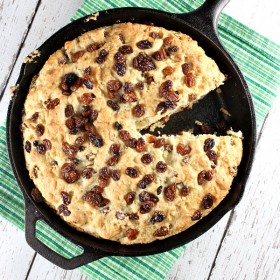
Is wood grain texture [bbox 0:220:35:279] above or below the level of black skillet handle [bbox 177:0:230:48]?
below

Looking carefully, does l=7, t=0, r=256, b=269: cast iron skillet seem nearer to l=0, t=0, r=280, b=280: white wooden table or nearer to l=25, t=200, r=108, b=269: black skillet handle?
l=25, t=200, r=108, b=269: black skillet handle

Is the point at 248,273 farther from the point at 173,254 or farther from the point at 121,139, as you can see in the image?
the point at 121,139

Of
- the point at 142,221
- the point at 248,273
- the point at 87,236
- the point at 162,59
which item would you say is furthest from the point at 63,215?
the point at 248,273

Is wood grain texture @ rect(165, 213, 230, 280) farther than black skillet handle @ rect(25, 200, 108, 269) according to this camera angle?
Yes

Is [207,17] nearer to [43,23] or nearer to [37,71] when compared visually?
[37,71]

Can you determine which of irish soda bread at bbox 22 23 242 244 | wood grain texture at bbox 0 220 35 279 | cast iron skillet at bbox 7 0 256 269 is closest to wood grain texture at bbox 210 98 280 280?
cast iron skillet at bbox 7 0 256 269

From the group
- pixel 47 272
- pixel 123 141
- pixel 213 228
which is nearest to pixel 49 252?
pixel 47 272
